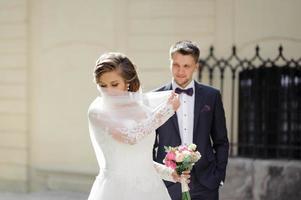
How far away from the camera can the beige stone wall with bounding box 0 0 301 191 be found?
7195 mm

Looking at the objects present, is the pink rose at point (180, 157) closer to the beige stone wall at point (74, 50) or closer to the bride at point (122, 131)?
the bride at point (122, 131)

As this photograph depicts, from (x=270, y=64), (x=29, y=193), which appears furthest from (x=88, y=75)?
(x=270, y=64)

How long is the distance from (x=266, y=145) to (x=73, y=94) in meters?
2.73

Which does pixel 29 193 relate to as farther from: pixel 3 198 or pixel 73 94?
pixel 73 94

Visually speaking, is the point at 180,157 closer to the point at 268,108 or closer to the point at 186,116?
the point at 186,116

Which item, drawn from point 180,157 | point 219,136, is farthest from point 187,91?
point 180,157

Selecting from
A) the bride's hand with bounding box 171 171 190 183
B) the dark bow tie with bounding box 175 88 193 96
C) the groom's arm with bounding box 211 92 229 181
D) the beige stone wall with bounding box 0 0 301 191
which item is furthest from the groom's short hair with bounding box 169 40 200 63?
the beige stone wall with bounding box 0 0 301 191

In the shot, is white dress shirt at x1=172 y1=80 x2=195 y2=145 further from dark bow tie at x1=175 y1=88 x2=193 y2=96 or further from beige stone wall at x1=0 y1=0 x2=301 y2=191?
beige stone wall at x1=0 y1=0 x2=301 y2=191

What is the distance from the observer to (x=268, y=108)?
6.87 metres

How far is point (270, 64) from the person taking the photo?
6.95 m

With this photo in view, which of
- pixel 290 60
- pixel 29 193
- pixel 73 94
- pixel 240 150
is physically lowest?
pixel 29 193

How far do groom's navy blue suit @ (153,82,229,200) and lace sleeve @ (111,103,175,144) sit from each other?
69 cm

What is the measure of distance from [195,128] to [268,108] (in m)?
3.16

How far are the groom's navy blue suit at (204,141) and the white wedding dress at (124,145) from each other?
677 mm
